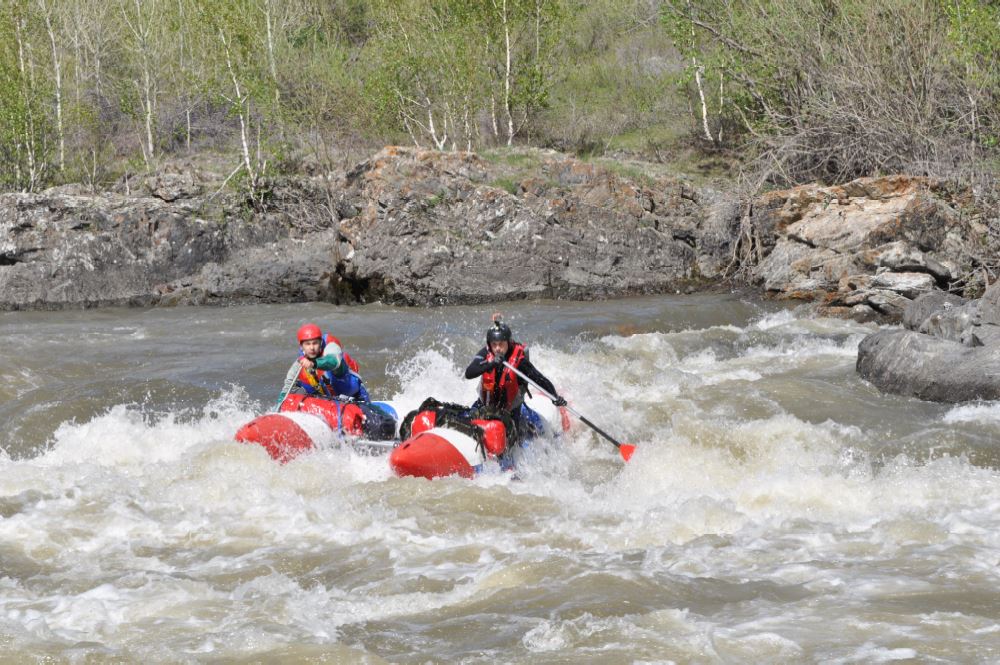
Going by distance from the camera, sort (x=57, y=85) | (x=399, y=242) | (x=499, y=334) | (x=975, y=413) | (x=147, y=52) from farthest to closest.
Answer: (x=147, y=52)
(x=57, y=85)
(x=399, y=242)
(x=975, y=413)
(x=499, y=334)

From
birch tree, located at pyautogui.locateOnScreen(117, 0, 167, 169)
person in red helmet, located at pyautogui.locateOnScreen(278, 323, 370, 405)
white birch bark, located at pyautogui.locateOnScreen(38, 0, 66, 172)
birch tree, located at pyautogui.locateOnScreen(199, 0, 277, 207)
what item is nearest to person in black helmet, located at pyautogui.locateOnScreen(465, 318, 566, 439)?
person in red helmet, located at pyautogui.locateOnScreen(278, 323, 370, 405)

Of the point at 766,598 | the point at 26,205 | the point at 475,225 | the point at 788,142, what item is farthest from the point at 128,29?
the point at 766,598

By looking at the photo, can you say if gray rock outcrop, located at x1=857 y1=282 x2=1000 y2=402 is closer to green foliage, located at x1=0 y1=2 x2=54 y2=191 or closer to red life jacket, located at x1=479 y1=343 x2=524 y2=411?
Answer: red life jacket, located at x1=479 y1=343 x2=524 y2=411

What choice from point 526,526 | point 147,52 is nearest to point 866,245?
point 526,526

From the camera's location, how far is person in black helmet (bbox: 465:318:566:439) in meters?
8.00

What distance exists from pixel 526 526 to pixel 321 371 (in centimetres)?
289

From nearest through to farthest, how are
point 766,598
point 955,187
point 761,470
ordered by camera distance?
1. point 766,598
2. point 761,470
3. point 955,187

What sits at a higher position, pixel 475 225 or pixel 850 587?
pixel 475 225

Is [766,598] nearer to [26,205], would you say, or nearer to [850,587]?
[850,587]

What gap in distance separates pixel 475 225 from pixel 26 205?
8.49 meters

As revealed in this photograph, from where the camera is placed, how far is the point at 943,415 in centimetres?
880

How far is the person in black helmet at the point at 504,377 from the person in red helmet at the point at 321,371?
45.3 inches

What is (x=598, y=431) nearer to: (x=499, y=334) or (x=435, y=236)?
(x=499, y=334)

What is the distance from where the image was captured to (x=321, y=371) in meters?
8.50
